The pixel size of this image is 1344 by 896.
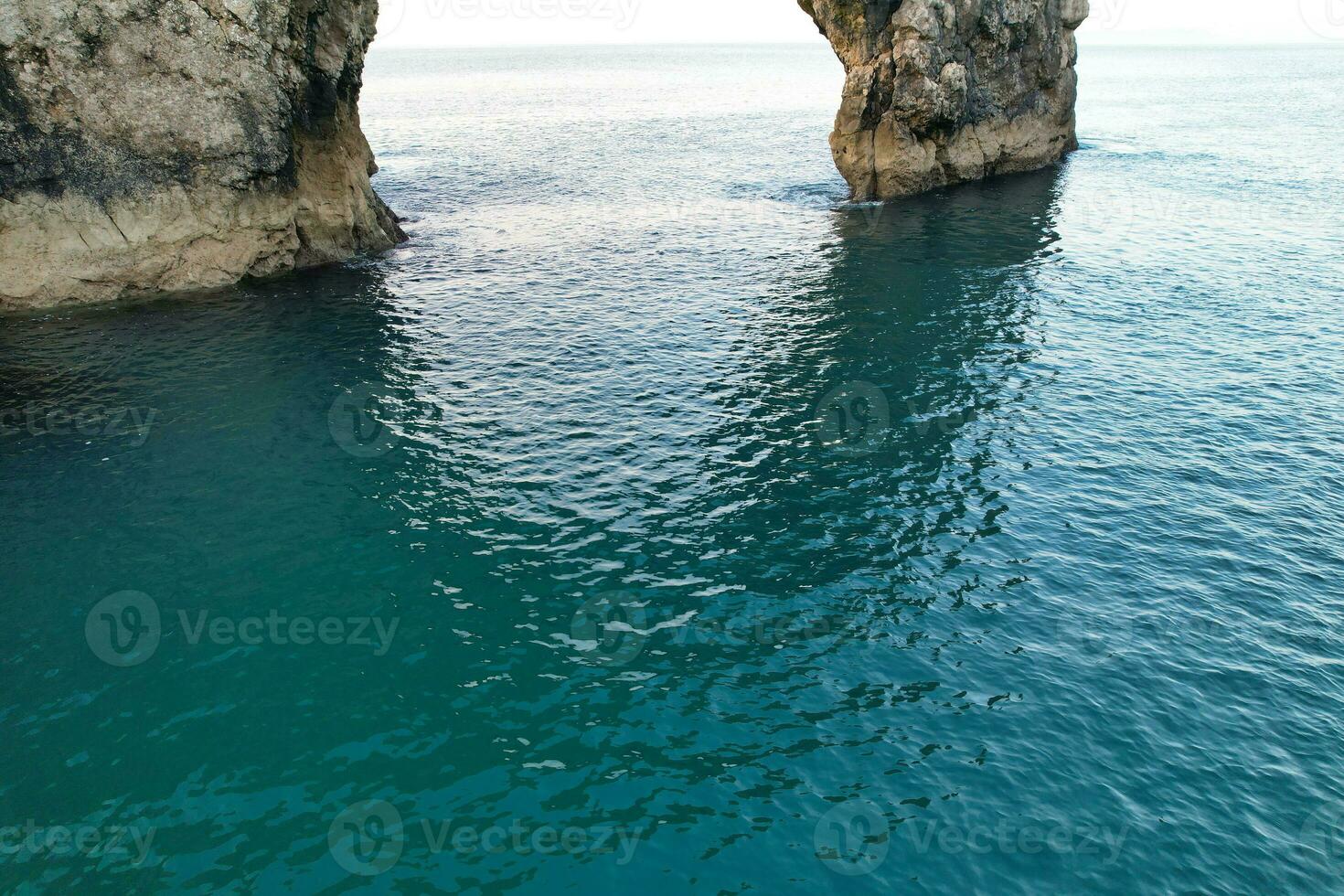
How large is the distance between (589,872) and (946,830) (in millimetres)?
8121

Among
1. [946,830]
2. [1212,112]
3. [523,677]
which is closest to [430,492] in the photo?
[523,677]

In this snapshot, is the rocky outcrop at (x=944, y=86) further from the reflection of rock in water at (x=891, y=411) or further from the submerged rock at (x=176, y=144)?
the submerged rock at (x=176, y=144)

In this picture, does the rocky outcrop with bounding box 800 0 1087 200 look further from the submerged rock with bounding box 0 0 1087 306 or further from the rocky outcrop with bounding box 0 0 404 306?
the rocky outcrop with bounding box 0 0 404 306

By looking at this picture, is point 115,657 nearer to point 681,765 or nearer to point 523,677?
point 523,677

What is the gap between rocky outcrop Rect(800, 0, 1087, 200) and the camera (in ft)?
220

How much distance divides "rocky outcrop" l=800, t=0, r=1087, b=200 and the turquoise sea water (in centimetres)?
1927


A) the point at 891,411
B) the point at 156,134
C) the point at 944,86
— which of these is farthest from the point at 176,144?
the point at 944,86

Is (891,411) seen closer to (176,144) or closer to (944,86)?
(944,86)

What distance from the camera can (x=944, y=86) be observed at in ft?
220

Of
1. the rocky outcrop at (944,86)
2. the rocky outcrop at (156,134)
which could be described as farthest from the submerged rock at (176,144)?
the rocky outcrop at (944,86)

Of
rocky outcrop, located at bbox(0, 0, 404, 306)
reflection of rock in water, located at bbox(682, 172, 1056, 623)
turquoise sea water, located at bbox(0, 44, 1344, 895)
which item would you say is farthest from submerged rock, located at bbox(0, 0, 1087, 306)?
reflection of rock in water, located at bbox(682, 172, 1056, 623)

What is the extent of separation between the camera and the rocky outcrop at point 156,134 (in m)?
44.6

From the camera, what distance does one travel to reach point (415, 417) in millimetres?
38125

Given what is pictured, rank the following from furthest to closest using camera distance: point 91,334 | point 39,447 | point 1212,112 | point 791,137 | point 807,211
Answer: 1. point 1212,112
2. point 791,137
3. point 807,211
4. point 91,334
5. point 39,447
